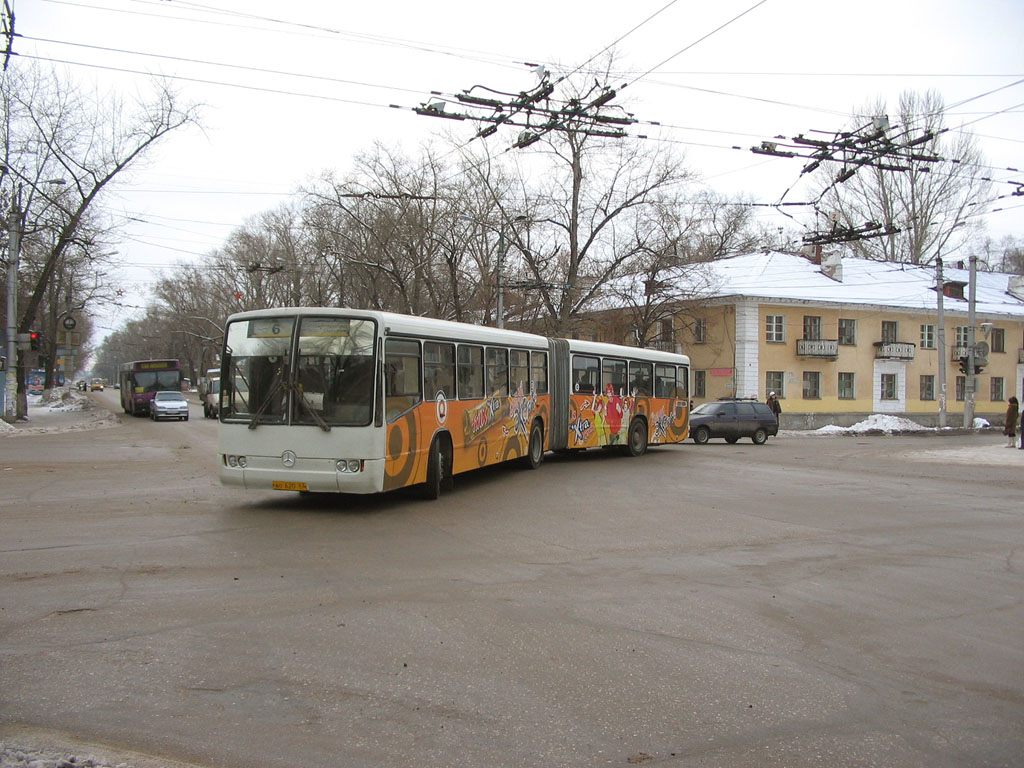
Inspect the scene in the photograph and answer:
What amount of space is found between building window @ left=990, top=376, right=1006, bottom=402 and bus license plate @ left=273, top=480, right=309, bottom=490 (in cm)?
5397

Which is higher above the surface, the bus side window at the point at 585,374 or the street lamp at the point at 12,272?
the street lamp at the point at 12,272

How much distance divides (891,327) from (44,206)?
44206 millimetres

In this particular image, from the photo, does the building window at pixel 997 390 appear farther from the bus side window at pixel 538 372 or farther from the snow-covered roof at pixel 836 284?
the bus side window at pixel 538 372

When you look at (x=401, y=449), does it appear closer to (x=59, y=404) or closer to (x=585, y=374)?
(x=585, y=374)

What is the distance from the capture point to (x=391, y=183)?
3938 centimetres

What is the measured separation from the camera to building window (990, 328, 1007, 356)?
2100 inches

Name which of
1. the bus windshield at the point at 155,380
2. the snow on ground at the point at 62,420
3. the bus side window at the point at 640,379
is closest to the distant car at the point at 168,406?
the snow on ground at the point at 62,420

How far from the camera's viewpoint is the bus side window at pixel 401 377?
1155 centimetres

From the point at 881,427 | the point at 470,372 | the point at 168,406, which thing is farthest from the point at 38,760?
the point at 168,406

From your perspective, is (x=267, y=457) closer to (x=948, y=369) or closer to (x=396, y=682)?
(x=396, y=682)

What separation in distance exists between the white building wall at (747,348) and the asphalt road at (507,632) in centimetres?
3347

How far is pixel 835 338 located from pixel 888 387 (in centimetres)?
494

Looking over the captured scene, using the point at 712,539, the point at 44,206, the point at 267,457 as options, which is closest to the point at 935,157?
the point at 712,539

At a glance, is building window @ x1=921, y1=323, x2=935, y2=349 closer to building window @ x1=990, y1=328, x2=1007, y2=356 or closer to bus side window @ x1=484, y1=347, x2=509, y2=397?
building window @ x1=990, y1=328, x2=1007, y2=356
